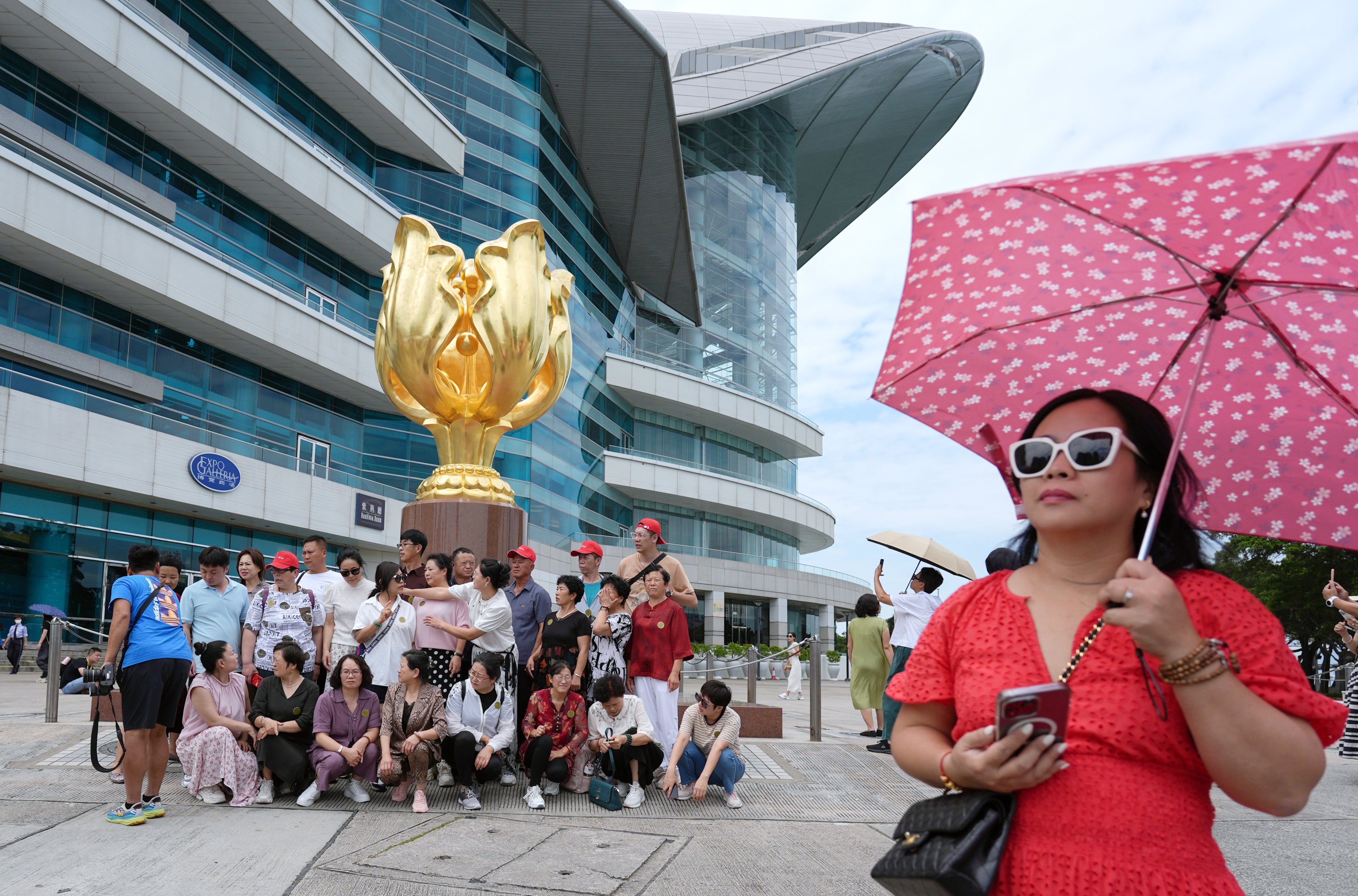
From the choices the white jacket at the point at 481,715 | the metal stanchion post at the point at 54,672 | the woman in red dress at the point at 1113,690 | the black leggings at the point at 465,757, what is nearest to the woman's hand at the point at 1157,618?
the woman in red dress at the point at 1113,690

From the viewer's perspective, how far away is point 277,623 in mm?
6578

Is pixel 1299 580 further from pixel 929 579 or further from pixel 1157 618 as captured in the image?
pixel 1157 618

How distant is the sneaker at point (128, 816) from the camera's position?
502cm

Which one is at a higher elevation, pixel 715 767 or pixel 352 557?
pixel 352 557

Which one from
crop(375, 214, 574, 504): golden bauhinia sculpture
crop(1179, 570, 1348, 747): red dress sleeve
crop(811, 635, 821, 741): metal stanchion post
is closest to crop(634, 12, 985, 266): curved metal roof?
crop(375, 214, 574, 504): golden bauhinia sculpture

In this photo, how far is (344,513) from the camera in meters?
25.0

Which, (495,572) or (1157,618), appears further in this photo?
(495,572)

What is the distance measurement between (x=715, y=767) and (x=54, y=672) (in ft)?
21.6

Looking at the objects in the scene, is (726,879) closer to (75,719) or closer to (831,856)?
(831,856)

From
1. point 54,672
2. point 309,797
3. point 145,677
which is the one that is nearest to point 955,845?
point 145,677

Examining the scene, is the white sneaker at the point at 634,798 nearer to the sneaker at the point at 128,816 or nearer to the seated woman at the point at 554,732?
the seated woman at the point at 554,732

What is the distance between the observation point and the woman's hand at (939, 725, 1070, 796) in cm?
146

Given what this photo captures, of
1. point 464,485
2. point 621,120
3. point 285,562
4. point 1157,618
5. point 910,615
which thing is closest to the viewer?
point 1157,618

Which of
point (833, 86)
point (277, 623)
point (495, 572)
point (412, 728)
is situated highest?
point (833, 86)
